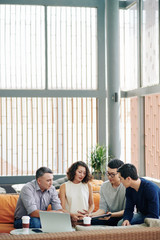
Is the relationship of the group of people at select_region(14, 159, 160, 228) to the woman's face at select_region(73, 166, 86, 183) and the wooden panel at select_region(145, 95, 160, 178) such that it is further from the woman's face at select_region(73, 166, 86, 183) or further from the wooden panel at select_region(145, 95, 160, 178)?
the wooden panel at select_region(145, 95, 160, 178)

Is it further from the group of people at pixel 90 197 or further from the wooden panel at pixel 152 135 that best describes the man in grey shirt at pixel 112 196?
the wooden panel at pixel 152 135

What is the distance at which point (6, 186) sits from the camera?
880cm

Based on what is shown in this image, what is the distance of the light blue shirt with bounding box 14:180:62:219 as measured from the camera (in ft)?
13.9

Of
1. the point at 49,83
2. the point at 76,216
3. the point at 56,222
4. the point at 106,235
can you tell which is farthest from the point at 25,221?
the point at 49,83

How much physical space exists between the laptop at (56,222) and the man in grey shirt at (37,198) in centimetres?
84

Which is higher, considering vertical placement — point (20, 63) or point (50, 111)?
point (20, 63)

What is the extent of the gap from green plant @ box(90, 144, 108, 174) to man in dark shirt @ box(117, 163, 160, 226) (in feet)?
16.1

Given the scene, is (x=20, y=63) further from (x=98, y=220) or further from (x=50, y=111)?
(x=98, y=220)

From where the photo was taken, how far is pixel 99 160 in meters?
8.90

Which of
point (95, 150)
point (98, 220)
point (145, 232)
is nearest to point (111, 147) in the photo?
point (95, 150)

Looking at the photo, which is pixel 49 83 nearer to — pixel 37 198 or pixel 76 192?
pixel 76 192

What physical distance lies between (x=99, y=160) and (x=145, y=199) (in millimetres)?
5130

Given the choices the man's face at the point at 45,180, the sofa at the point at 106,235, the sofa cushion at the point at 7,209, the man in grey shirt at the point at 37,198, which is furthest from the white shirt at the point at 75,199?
the sofa at the point at 106,235

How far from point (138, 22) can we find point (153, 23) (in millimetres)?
938
